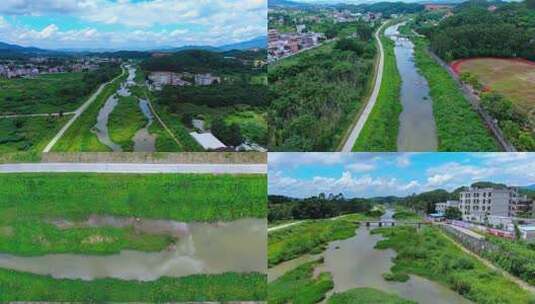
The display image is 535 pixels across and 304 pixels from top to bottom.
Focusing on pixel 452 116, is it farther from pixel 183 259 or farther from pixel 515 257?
pixel 183 259

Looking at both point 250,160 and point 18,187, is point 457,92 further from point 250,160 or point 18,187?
point 18,187

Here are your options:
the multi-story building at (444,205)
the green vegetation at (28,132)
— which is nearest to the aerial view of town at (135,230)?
the green vegetation at (28,132)

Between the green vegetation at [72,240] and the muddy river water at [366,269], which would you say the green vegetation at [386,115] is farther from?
the green vegetation at [72,240]

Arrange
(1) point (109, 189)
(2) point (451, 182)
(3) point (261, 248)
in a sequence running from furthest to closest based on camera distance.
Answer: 1. (1) point (109, 189)
2. (3) point (261, 248)
3. (2) point (451, 182)

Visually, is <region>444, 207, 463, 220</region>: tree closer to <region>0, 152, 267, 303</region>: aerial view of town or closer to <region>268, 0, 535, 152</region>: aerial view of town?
<region>268, 0, 535, 152</region>: aerial view of town

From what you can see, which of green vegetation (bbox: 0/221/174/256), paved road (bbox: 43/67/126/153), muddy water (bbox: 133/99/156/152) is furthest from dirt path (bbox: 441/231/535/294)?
paved road (bbox: 43/67/126/153)

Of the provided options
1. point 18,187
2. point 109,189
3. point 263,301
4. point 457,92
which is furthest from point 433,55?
point 18,187
